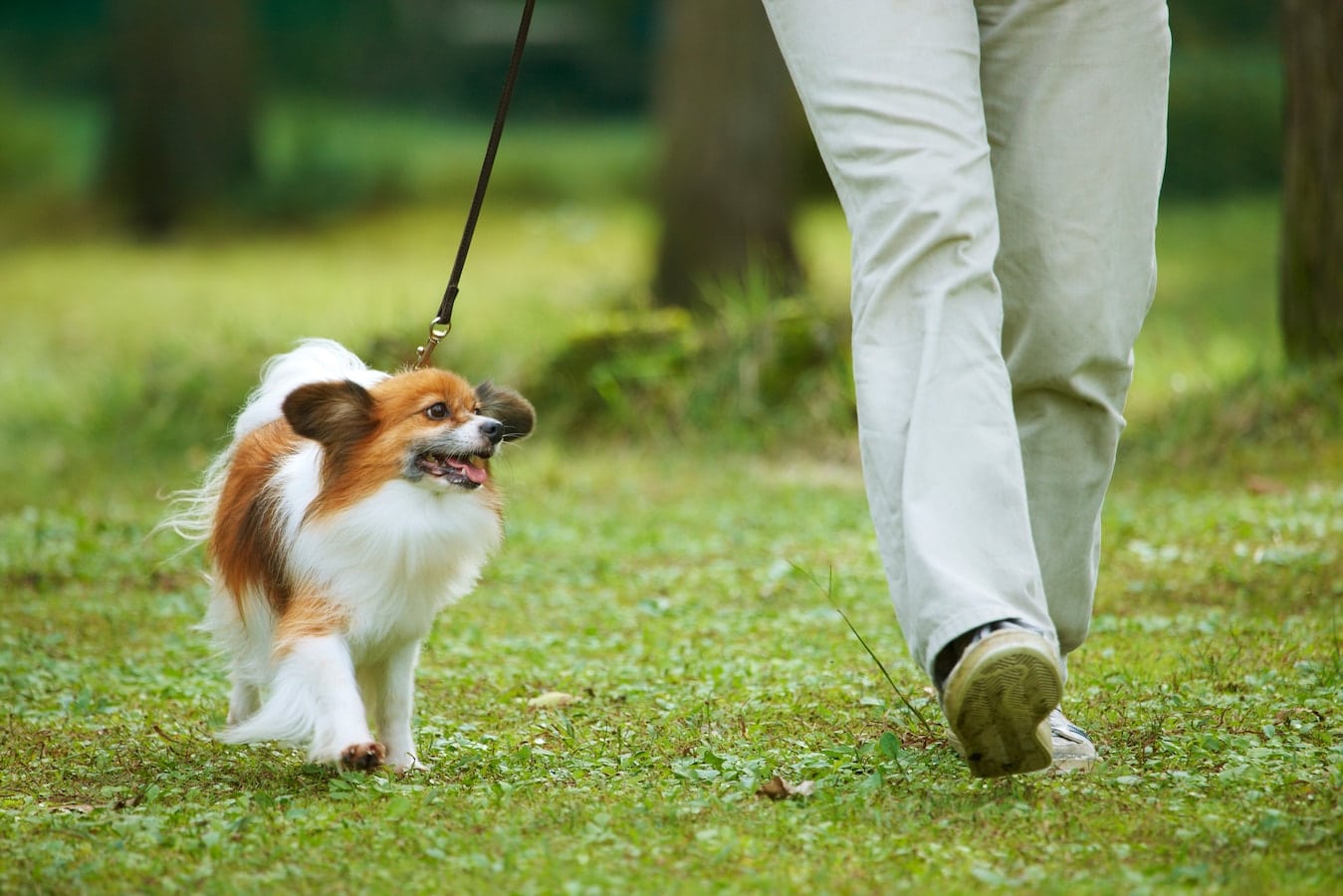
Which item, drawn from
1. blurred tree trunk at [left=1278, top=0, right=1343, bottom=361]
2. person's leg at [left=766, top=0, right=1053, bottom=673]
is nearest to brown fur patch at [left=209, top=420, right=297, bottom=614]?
person's leg at [left=766, top=0, right=1053, bottom=673]

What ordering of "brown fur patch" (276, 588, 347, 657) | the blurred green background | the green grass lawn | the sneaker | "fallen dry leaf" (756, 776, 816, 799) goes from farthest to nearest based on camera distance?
the blurred green background, "brown fur patch" (276, 588, 347, 657), the sneaker, "fallen dry leaf" (756, 776, 816, 799), the green grass lawn

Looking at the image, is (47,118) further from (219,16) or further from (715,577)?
(715,577)

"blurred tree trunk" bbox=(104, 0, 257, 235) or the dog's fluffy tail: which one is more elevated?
the dog's fluffy tail

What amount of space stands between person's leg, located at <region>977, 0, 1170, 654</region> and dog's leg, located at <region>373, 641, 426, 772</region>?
146 cm

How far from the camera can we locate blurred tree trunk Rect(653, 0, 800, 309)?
1066 centimetres

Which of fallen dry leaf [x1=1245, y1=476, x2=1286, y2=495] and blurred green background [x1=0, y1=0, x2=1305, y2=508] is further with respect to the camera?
blurred green background [x1=0, y1=0, x2=1305, y2=508]

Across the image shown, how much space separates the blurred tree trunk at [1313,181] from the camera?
7.38 meters

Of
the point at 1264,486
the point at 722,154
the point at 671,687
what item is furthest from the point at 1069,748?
the point at 722,154

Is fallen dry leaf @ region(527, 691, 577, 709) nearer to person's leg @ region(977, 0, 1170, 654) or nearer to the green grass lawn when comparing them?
the green grass lawn

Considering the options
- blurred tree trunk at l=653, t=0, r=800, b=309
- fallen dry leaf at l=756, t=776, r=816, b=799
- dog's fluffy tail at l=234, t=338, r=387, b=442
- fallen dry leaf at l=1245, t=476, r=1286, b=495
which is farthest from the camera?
blurred tree trunk at l=653, t=0, r=800, b=309

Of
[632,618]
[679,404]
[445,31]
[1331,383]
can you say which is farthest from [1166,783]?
[445,31]

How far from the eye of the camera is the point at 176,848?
109 inches

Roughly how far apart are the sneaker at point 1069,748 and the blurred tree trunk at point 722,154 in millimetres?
7534

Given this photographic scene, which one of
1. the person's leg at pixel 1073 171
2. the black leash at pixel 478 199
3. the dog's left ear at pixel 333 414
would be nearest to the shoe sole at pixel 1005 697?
the person's leg at pixel 1073 171
